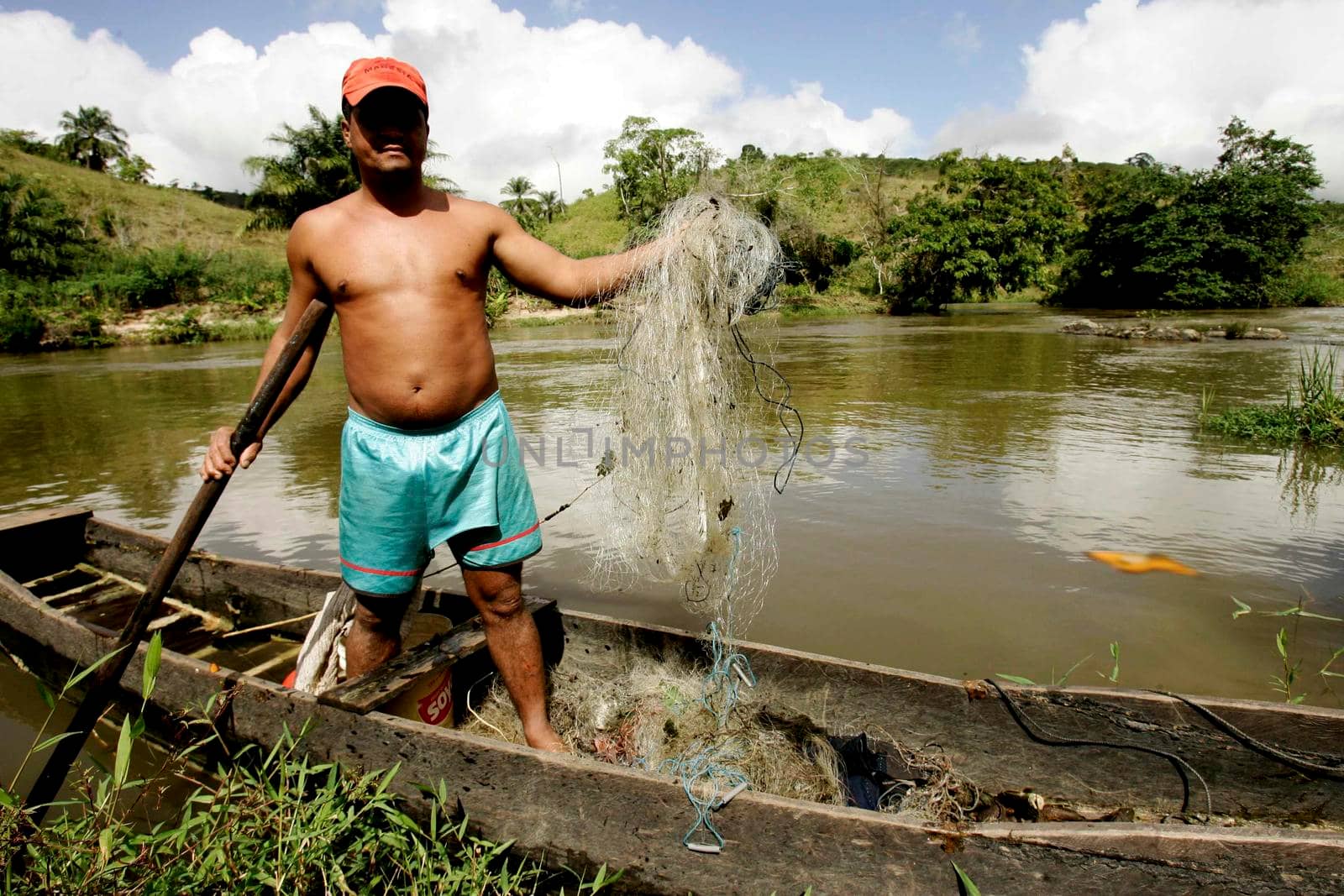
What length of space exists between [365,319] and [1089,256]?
37.1 metres

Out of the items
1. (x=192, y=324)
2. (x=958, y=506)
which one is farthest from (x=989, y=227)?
(x=192, y=324)

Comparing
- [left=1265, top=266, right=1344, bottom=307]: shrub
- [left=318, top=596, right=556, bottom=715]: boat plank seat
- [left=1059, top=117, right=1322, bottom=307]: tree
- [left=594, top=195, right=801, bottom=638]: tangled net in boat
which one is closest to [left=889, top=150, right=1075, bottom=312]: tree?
[left=1059, top=117, right=1322, bottom=307]: tree

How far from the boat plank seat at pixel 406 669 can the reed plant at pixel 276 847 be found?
0.18m

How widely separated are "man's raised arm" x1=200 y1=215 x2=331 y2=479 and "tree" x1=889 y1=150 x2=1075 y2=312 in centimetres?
3152

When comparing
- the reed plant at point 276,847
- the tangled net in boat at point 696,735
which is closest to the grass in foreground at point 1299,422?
the tangled net in boat at point 696,735

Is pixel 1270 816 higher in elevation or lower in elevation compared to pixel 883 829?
lower

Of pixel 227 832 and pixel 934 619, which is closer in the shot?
pixel 227 832

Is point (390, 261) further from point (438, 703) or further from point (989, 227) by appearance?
point (989, 227)

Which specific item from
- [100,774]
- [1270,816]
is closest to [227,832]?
[100,774]

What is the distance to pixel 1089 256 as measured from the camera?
32562 millimetres

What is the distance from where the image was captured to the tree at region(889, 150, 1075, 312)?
98.5 ft

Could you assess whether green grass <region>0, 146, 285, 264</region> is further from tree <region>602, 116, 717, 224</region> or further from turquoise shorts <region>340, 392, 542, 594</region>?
turquoise shorts <region>340, 392, 542, 594</region>

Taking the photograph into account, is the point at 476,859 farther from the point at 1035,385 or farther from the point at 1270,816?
the point at 1035,385

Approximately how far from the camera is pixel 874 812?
171 centimetres
